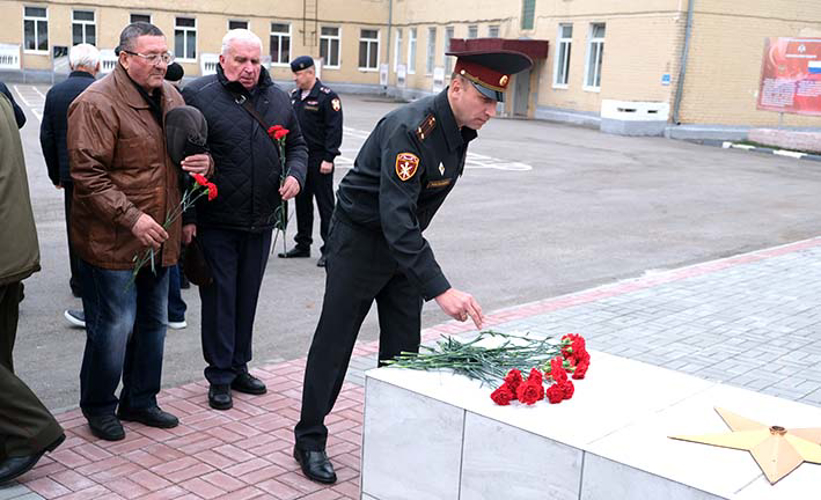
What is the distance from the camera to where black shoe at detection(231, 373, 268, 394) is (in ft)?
16.7

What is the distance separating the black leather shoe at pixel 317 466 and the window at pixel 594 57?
86.6ft

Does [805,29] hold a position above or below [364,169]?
above

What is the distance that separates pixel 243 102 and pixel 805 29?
87.5 ft

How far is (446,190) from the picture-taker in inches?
153

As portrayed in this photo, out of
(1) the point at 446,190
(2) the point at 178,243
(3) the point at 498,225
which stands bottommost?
(3) the point at 498,225

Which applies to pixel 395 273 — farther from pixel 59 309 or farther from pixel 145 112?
pixel 59 309

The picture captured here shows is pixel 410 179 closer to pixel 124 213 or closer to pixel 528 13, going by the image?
pixel 124 213

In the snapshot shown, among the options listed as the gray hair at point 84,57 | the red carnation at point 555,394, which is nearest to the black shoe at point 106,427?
the red carnation at point 555,394

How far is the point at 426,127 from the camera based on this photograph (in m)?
3.63

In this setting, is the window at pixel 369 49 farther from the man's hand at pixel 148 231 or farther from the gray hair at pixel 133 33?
the man's hand at pixel 148 231

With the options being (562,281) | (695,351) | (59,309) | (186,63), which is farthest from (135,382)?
(186,63)

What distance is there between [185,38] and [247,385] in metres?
37.0

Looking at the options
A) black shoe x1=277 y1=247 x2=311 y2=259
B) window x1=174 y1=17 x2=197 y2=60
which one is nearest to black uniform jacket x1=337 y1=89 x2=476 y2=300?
black shoe x1=277 y1=247 x2=311 y2=259

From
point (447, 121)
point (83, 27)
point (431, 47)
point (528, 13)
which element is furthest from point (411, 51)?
point (447, 121)
